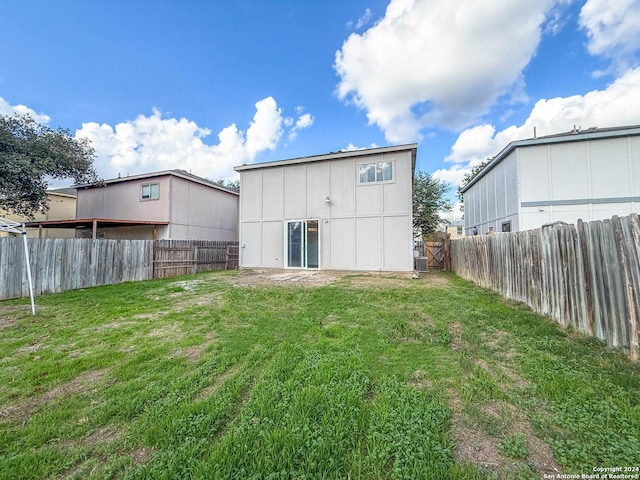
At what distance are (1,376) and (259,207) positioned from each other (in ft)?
34.9

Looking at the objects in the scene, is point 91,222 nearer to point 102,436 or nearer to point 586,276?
point 102,436

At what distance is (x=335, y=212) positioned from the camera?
456 inches

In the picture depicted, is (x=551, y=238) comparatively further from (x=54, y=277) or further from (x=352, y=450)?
(x=54, y=277)

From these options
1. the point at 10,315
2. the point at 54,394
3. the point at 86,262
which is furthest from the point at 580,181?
the point at 86,262

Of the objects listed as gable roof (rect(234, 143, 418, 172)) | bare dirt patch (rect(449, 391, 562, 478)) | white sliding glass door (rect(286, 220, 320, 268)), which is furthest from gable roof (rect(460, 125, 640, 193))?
bare dirt patch (rect(449, 391, 562, 478))

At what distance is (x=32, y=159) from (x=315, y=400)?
1723 centimetres

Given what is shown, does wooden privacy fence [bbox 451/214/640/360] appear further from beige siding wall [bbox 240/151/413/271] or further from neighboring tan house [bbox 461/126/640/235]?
neighboring tan house [bbox 461/126/640/235]

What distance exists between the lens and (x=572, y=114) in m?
15.2

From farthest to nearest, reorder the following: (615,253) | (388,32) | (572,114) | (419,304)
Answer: (572,114) < (388,32) < (419,304) < (615,253)

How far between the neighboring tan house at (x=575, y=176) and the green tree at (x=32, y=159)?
2128 centimetres

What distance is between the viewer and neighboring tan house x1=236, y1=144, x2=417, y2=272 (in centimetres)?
1078

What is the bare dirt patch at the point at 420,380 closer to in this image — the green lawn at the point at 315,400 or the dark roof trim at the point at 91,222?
the green lawn at the point at 315,400

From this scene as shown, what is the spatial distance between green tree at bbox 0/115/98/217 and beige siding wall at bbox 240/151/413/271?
8518mm

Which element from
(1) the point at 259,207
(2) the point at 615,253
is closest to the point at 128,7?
(1) the point at 259,207
